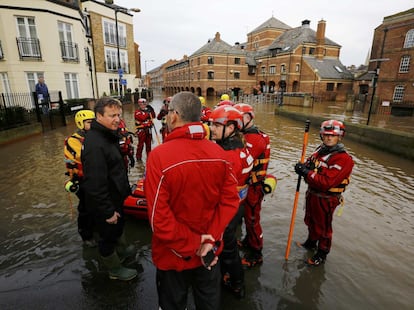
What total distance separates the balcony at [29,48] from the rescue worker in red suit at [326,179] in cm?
Result: 1963

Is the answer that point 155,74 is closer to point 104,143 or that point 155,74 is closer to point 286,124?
point 286,124

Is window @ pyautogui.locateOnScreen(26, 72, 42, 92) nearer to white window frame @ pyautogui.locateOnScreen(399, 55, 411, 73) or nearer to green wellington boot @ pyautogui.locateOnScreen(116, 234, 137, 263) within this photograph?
green wellington boot @ pyautogui.locateOnScreen(116, 234, 137, 263)

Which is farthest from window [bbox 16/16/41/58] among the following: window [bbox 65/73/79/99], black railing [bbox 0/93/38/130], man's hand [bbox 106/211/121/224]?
man's hand [bbox 106/211/121/224]

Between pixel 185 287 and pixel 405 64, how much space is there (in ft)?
92.8

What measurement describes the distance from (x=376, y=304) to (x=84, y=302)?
356 centimetres

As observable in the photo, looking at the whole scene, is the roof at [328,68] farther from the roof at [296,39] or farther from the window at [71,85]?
the window at [71,85]

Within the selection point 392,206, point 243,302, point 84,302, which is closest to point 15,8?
point 84,302

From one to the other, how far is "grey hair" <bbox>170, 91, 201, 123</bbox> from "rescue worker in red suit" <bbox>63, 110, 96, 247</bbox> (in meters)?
2.26

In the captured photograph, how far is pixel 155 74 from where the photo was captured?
108m

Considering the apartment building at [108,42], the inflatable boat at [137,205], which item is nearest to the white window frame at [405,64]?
the apartment building at [108,42]

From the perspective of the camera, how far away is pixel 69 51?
17953mm

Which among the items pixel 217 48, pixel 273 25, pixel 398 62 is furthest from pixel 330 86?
pixel 273 25

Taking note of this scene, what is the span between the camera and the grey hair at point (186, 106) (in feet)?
A: 5.74

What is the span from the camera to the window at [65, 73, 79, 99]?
18.3 m
